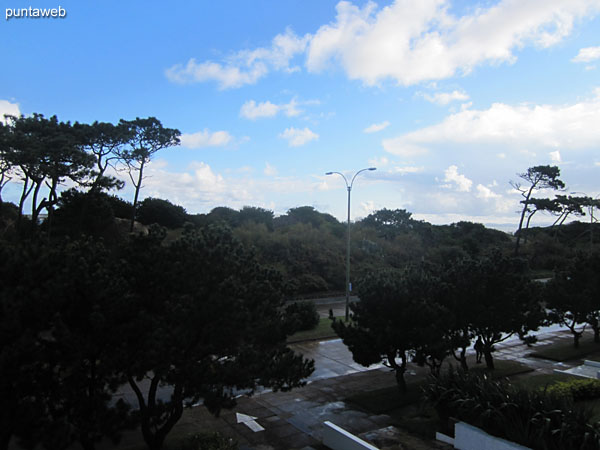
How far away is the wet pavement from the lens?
11.9m

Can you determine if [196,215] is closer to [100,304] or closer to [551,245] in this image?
[100,304]

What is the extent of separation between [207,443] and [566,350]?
1984 cm

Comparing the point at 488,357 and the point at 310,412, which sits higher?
the point at 488,357

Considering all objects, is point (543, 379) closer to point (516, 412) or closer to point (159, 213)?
point (516, 412)

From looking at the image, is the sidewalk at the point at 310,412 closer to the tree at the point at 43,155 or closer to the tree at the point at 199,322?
the tree at the point at 199,322

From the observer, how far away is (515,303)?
17.4 meters

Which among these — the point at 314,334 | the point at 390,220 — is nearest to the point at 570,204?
the point at 390,220

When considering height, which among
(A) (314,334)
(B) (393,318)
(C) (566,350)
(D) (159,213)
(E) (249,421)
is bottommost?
(E) (249,421)

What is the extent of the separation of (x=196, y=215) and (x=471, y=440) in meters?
47.8

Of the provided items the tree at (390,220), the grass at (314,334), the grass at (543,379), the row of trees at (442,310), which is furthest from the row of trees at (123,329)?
the tree at (390,220)

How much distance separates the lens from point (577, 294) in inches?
853

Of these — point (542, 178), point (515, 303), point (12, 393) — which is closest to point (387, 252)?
point (542, 178)

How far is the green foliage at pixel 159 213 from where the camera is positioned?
4503 cm

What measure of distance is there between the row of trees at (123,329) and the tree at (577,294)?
1754cm
